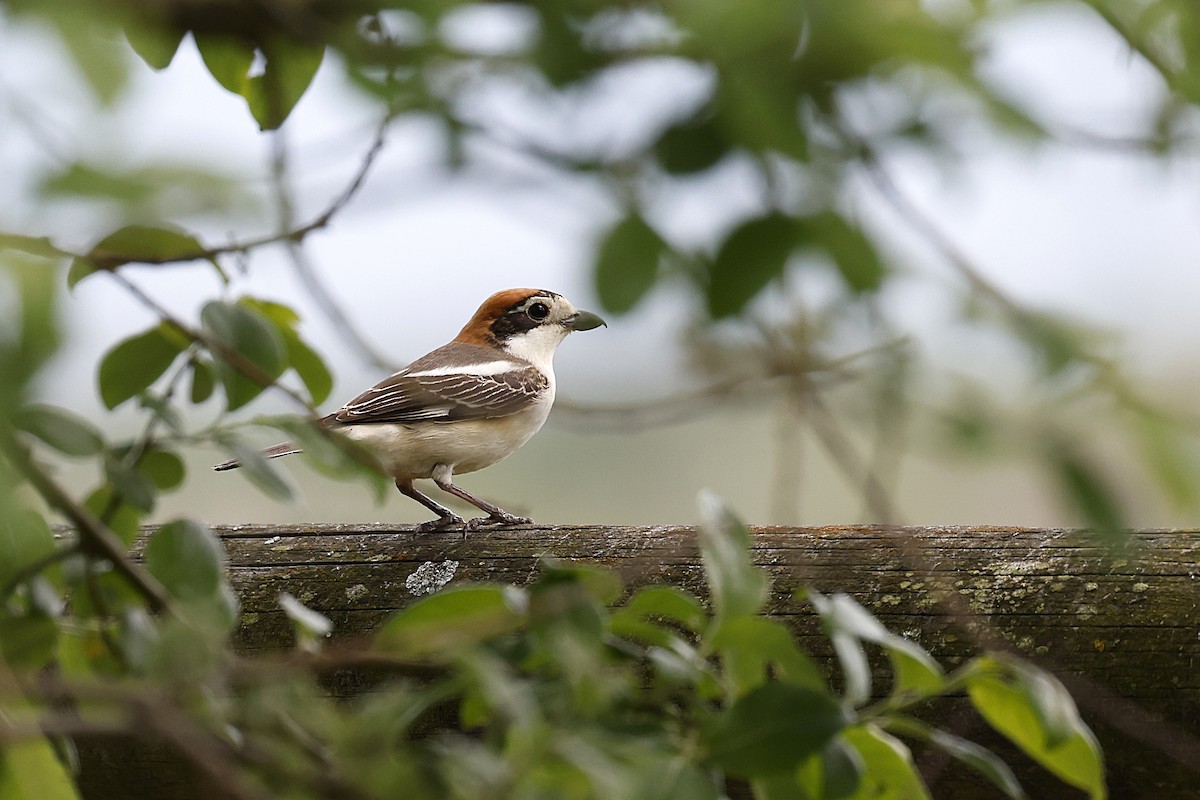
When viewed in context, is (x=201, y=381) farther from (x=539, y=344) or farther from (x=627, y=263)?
(x=539, y=344)

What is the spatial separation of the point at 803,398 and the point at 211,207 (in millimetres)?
666

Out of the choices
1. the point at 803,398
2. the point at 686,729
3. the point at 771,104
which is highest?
the point at 771,104

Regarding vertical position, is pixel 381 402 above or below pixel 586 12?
below

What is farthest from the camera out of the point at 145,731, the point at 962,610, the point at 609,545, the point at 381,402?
the point at 381,402

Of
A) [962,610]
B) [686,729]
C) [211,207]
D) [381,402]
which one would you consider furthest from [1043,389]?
[381,402]

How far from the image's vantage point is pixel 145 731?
82 centimetres

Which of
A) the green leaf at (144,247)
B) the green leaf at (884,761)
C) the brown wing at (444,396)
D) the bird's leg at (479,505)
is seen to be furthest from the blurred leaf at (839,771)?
the brown wing at (444,396)

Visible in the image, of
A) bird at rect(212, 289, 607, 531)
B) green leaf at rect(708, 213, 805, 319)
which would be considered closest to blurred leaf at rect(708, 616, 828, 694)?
green leaf at rect(708, 213, 805, 319)

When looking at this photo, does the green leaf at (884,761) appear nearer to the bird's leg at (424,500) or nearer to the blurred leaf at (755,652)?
the blurred leaf at (755,652)

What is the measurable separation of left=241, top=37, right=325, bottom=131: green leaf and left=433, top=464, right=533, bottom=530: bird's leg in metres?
2.76

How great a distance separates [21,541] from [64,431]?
184 mm

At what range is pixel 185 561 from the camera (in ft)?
4.48

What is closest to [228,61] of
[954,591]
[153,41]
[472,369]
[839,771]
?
[153,41]

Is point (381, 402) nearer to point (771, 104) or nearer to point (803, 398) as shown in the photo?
point (803, 398)
